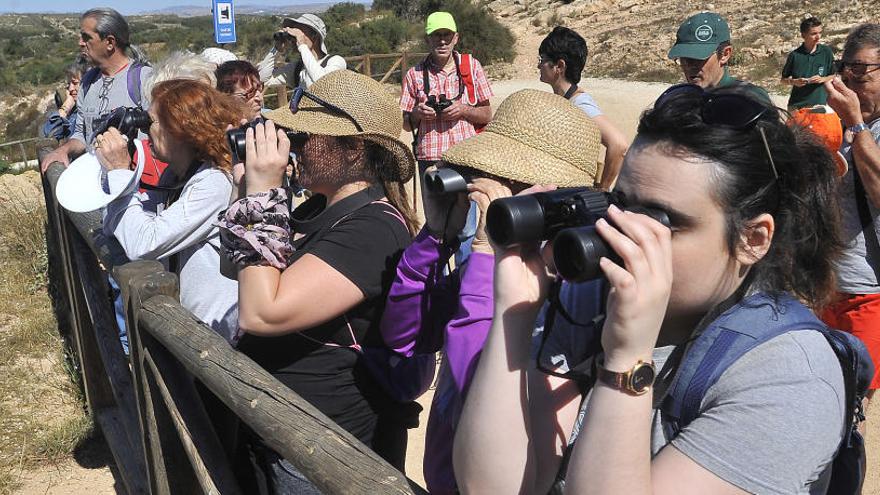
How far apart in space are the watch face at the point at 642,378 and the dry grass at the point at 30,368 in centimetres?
358

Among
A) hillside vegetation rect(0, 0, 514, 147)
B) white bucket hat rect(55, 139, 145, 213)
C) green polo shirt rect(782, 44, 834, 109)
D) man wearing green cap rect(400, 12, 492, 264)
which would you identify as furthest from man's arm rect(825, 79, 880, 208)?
hillside vegetation rect(0, 0, 514, 147)

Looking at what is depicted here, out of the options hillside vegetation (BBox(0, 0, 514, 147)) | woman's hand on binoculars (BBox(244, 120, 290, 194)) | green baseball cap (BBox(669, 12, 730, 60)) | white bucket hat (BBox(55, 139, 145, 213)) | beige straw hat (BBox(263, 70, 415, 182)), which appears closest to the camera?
woman's hand on binoculars (BBox(244, 120, 290, 194))

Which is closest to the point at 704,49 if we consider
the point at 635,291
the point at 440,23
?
the point at 440,23

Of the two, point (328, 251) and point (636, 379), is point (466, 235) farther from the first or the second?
point (636, 379)

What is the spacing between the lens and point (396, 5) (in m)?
41.4

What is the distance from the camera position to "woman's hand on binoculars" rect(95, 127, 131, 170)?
2744 millimetres

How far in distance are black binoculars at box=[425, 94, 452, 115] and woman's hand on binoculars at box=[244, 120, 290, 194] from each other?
299 centimetres

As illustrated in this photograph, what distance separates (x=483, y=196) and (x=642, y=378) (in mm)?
636

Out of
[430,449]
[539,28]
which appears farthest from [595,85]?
[430,449]

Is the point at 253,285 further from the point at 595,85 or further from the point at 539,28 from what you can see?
the point at 539,28

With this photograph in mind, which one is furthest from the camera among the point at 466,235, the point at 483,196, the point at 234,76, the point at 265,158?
the point at 234,76

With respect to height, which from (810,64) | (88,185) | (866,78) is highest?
(866,78)

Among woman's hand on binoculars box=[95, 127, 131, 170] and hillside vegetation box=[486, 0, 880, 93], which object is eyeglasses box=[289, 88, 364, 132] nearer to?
woman's hand on binoculars box=[95, 127, 131, 170]

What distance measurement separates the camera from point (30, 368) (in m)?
4.79
